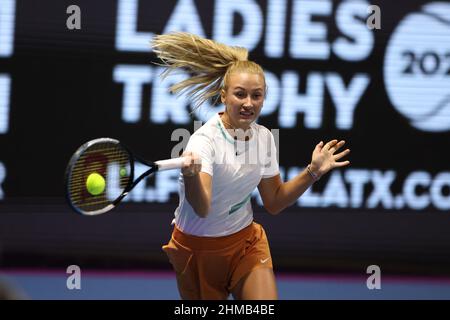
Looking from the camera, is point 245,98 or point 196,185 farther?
point 245,98

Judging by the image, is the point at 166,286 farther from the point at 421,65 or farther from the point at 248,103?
the point at 248,103

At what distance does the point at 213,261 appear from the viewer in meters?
3.86

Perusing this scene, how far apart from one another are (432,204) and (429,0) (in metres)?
1.35

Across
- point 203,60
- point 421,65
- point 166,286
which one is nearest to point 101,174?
point 203,60

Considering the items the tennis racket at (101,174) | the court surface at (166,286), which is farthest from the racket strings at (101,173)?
the court surface at (166,286)

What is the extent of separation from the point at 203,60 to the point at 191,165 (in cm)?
81

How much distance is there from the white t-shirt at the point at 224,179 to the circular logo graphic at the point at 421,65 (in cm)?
248

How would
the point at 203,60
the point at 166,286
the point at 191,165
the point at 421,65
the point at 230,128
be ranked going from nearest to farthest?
the point at 191,165
the point at 230,128
the point at 203,60
the point at 166,286
the point at 421,65

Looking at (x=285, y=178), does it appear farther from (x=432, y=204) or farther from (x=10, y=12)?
(x=10, y=12)

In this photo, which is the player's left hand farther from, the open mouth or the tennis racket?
the tennis racket

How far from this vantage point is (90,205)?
359 centimetres

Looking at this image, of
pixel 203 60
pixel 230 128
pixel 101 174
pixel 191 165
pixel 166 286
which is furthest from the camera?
pixel 166 286

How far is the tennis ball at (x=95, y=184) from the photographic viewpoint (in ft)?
11.7
